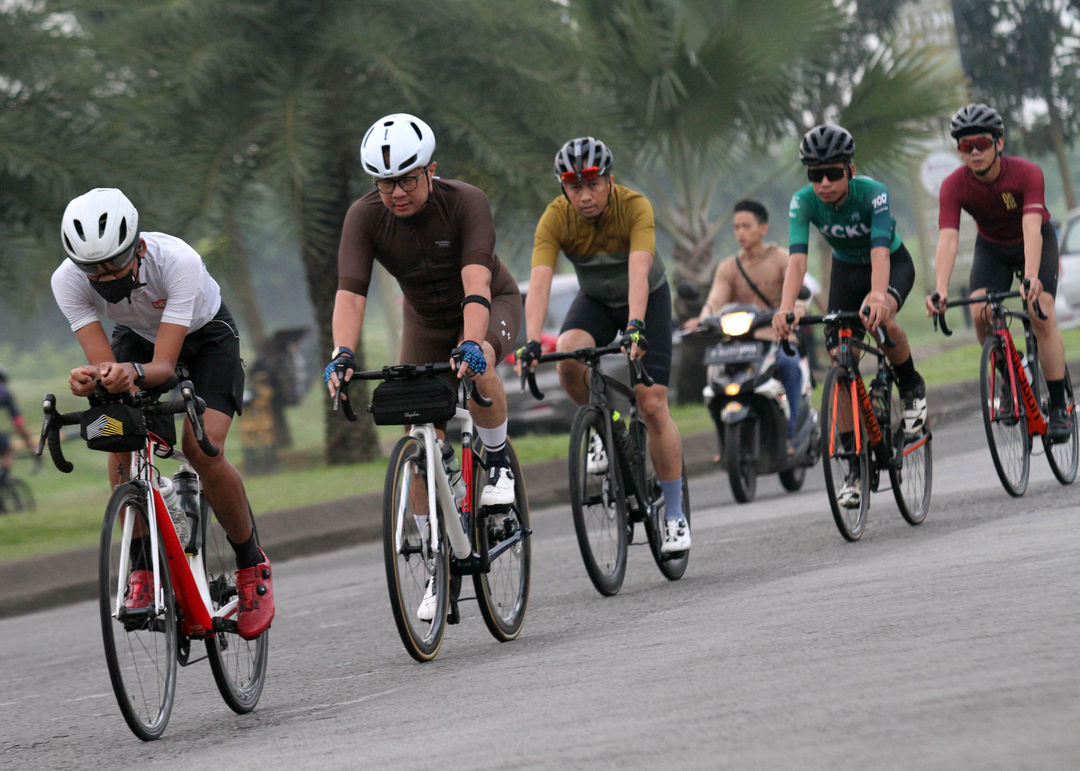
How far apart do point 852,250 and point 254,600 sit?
13.4ft

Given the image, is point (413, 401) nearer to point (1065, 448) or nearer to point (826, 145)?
point (826, 145)

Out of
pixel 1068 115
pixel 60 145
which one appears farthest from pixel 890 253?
pixel 1068 115

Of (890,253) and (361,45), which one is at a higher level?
(361,45)

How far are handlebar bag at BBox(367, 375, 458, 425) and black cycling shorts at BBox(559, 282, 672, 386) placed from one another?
1653mm

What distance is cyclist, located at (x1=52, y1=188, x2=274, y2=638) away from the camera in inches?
220

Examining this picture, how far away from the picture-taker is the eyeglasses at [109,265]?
5.66 meters

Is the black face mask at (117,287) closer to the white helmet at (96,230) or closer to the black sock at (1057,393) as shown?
the white helmet at (96,230)

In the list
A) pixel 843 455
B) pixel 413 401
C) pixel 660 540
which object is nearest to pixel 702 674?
pixel 413 401

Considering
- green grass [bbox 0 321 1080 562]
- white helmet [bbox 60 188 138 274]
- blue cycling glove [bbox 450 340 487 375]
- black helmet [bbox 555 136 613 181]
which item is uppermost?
black helmet [bbox 555 136 613 181]

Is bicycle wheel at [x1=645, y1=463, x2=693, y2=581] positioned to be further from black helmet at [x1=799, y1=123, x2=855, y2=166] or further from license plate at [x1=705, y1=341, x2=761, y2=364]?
license plate at [x1=705, y1=341, x2=761, y2=364]

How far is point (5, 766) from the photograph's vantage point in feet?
18.3

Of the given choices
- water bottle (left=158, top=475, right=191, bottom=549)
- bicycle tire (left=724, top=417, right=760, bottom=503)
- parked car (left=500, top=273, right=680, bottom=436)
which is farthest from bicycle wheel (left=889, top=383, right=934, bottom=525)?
parked car (left=500, top=273, right=680, bottom=436)

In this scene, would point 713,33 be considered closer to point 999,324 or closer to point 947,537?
point 999,324

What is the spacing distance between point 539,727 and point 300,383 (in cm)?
3240
